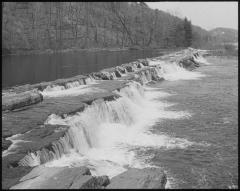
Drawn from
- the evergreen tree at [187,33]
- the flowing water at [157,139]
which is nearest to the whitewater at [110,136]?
the flowing water at [157,139]

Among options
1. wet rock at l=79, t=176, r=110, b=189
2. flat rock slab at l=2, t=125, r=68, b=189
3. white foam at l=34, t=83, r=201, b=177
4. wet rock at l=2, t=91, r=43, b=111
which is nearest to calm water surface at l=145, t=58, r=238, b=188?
white foam at l=34, t=83, r=201, b=177

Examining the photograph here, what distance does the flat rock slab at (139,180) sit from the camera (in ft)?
41.5

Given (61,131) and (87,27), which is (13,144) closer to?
(61,131)

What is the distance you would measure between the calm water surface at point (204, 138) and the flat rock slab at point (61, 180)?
4208 mm

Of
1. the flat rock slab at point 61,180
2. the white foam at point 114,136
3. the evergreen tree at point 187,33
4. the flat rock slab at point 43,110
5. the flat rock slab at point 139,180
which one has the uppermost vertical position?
the evergreen tree at point 187,33

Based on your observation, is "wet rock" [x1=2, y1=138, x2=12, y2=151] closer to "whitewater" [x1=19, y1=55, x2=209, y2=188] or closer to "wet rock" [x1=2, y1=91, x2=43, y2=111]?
"whitewater" [x1=19, y1=55, x2=209, y2=188]

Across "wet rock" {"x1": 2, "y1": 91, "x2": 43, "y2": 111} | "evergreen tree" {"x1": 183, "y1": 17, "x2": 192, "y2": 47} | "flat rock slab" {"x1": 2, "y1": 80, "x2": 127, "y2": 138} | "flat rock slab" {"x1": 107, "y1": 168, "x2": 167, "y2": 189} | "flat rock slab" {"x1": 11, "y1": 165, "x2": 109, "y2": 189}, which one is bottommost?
"flat rock slab" {"x1": 107, "y1": 168, "x2": 167, "y2": 189}

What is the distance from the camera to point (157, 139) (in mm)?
21953

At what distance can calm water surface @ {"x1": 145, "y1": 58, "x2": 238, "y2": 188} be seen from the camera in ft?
54.0

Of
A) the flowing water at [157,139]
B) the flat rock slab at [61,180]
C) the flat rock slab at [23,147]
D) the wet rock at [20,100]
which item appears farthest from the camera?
the wet rock at [20,100]

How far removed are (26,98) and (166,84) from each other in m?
23.9

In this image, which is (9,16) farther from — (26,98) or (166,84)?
(26,98)

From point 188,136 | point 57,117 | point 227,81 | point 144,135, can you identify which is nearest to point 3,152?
point 57,117

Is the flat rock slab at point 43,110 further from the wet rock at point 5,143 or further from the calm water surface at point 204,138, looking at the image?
the calm water surface at point 204,138
